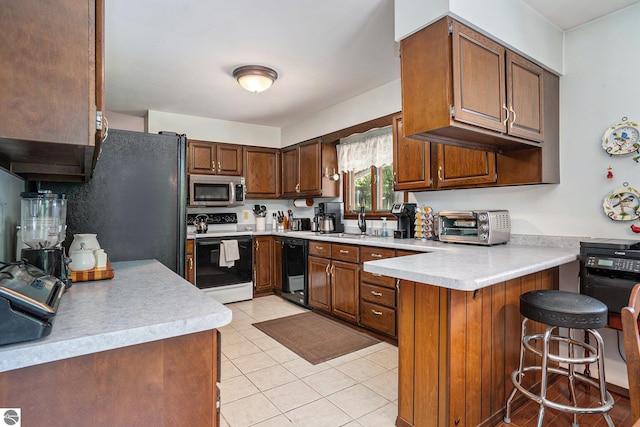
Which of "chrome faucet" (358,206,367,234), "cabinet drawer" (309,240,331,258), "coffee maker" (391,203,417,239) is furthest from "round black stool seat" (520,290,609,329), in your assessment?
"chrome faucet" (358,206,367,234)

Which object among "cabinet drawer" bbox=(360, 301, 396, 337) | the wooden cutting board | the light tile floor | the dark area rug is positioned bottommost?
the light tile floor

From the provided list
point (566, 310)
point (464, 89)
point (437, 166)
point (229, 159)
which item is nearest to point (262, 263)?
point (229, 159)

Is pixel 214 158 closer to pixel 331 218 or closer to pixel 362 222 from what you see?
pixel 331 218

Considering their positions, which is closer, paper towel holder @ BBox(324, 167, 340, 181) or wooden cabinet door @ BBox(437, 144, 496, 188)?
wooden cabinet door @ BBox(437, 144, 496, 188)

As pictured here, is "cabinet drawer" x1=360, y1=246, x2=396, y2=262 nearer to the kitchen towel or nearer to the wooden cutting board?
the kitchen towel

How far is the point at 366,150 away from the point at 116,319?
3.56 metres

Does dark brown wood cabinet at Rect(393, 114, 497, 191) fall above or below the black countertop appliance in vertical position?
above

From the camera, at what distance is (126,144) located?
2.06 m

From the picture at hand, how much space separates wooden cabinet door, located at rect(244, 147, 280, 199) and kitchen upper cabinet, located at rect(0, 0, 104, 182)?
4.00m

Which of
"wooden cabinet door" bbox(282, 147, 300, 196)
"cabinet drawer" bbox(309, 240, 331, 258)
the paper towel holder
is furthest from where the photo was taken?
"wooden cabinet door" bbox(282, 147, 300, 196)

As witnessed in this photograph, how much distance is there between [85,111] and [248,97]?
321 cm

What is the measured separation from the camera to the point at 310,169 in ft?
15.2

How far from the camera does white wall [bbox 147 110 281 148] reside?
4.42m

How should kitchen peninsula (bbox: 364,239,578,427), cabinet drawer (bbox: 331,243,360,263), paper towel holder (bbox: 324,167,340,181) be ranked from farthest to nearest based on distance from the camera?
paper towel holder (bbox: 324,167,340,181)
cabinet drawer (bbox: 331,243,360,263)
kitchen peninsula (bbox: 364,239,578,427)
